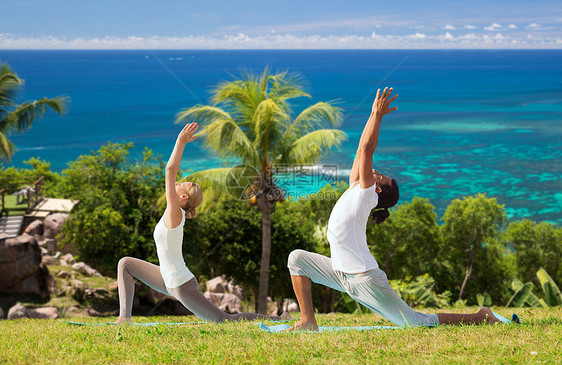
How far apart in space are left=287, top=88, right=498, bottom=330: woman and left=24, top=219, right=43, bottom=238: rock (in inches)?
1074

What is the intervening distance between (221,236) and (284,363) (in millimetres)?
19264

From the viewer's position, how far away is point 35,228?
29.8 meters

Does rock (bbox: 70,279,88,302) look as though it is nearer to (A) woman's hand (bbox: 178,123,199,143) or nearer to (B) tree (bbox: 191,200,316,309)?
(B) tree (bbox: 191,200,316,309)

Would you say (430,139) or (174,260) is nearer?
(174,260)

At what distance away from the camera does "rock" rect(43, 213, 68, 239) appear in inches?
1174

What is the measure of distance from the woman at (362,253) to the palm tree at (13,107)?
62.0 feet

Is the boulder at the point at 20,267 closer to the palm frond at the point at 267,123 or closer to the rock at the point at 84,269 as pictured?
the rock at the point at 84,269

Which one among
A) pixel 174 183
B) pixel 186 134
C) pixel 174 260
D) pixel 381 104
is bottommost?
pixel 174 260

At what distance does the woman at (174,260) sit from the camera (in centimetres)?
647

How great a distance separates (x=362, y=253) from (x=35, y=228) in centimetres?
2810

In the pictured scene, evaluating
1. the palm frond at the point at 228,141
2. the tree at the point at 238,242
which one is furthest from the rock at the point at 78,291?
the palm frond at the point at 228,141

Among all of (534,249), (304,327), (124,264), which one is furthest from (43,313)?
(534,249)

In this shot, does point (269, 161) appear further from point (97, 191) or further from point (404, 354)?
point (404, 354)

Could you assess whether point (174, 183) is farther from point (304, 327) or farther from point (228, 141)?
point (228, 141)
